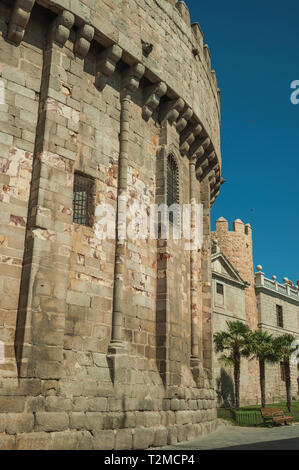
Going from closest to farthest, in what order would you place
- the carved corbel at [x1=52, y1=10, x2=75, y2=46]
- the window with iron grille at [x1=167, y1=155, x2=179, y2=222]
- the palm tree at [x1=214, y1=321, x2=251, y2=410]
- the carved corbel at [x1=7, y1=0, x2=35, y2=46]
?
1. the carved corbel at [x1=7, y1=0, x2=35, y2=46]
2. the carved corbel at [x1=52, y1=10, x2=75, y2=46]
3. the window with iron grille at [x1=167, y1=155, x2=179, y2=222]
4. the palm tree at [x1=214, y1=321, x2=251, y2=410]

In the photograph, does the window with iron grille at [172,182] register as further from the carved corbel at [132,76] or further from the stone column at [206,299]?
the stone column at [206,299]

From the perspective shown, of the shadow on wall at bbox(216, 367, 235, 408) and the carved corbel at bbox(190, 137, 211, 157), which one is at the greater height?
the carved corbel at bbox(190, 137, 211, 157)

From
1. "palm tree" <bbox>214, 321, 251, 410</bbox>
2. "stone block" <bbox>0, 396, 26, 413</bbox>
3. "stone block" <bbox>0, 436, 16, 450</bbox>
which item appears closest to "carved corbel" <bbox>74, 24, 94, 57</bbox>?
→ "stone block" <bbox>0, 396, 26, 413</bbox>

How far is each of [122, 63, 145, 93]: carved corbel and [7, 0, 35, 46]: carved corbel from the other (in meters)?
3.04

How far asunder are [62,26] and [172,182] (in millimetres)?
5435

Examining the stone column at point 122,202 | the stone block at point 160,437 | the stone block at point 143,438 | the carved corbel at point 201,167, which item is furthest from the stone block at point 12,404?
the carved corbel at point 201,167

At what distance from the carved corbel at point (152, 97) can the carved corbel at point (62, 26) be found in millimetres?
3113

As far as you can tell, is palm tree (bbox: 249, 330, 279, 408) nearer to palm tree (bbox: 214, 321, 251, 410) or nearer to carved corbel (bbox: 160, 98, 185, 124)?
palm tree (bbox: 214, 321, 251, 410)

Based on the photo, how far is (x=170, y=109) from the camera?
531 inches

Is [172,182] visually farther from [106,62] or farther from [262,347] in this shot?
[262,347]

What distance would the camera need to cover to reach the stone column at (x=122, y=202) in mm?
10336

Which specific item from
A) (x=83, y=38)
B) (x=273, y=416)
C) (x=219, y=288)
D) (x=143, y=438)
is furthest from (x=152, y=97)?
(x=219, y=288)

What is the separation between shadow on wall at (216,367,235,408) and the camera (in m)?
25.1
